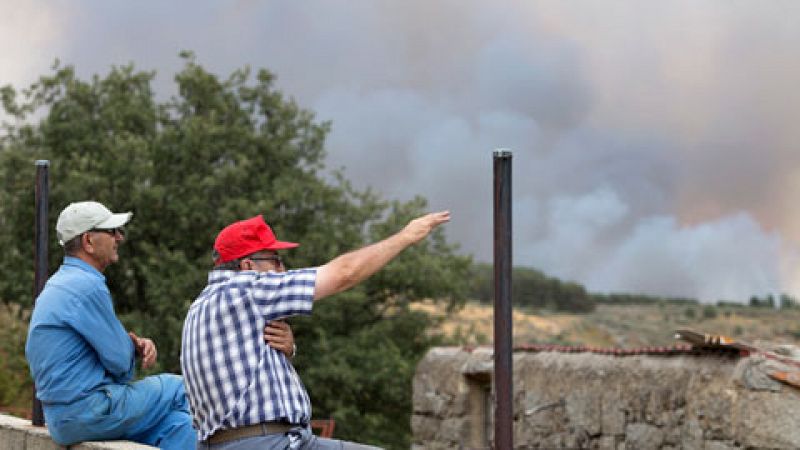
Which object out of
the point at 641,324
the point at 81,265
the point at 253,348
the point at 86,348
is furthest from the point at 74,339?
the point at 641,324

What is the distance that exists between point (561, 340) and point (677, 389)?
32.1 metres

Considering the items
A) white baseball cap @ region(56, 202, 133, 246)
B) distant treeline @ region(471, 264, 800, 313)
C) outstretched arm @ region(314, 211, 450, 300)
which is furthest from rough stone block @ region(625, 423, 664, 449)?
distant treeline @ region(471, 264, 800, 313)

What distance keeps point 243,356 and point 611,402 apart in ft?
19.6

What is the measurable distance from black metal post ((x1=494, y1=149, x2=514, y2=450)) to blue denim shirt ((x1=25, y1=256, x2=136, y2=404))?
1.62 metres

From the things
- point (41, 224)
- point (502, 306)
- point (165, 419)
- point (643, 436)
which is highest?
point (41, 224)

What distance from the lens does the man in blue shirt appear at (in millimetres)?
4449

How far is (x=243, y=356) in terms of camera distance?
12.0 ft

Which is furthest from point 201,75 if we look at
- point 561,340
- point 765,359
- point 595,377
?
point 561,340

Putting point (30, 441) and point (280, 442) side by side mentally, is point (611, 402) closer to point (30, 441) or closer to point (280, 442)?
point (30, 441)

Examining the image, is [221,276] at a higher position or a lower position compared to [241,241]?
lower

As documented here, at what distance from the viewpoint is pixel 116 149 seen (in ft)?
65.8

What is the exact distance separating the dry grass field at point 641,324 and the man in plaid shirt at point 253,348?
33.2m

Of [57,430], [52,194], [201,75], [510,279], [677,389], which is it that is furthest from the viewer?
[201,75]

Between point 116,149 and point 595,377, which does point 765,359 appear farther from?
point 116,149
